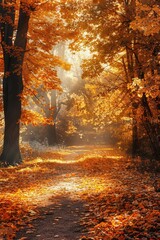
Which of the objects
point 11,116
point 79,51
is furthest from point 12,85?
point 79,51

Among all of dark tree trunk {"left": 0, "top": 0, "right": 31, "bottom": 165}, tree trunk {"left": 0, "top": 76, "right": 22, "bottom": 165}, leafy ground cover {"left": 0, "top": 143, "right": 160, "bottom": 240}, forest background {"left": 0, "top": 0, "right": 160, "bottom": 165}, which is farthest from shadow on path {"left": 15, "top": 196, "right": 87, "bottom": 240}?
dark tree trunk {"left": 0, "top": 0, "right": 31, "bottom": 165}

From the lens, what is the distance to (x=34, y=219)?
6.78 m

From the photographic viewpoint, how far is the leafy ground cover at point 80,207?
18.2 feet

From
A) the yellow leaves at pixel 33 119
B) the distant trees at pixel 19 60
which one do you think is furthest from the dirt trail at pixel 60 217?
the yellow leaves at pixel 33 119

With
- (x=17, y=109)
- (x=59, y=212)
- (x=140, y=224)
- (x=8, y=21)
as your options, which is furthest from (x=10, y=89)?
Result: (x=140, y=224)

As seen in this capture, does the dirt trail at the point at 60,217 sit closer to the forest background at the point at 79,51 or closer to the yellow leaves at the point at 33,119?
the forest background at the point at 79,51

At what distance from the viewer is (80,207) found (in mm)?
7641

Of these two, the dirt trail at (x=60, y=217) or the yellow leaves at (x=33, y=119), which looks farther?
the yellow leaves at (x=33, y=119)

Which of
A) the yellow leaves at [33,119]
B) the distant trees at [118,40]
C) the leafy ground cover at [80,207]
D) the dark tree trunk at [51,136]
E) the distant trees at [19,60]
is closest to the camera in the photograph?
the leafy ground cover at [80,207]

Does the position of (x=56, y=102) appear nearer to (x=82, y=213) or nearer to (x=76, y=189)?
(x=76, y=189)

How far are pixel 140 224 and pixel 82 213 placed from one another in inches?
73.8

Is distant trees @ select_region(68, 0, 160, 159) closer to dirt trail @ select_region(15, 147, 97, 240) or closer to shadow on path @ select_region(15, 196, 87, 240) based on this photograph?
dirt trail @ select_region(15, 147, 97, 240)

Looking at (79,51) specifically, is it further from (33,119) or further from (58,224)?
(58,224)

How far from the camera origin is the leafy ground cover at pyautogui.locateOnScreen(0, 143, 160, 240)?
5559 mm
